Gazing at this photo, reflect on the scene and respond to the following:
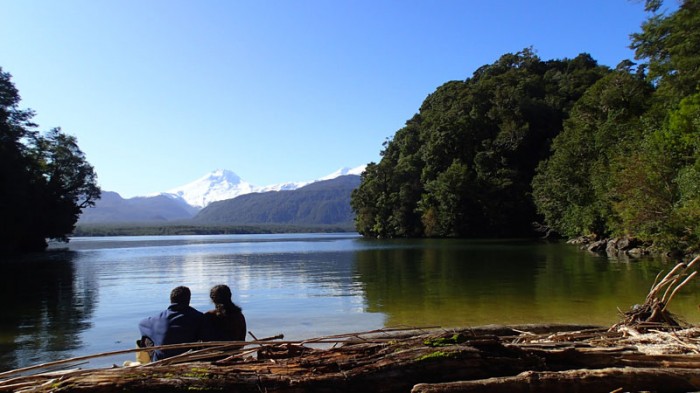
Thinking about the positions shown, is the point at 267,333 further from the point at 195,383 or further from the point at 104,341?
the point at 195,383

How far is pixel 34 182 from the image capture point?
60.2 metres

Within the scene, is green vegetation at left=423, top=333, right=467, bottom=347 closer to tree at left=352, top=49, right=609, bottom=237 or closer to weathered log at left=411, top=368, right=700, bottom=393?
weathered log at left=411, top=368, right=700, bottom=393

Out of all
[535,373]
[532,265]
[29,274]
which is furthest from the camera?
[29,274]

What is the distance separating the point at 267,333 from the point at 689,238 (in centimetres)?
2720

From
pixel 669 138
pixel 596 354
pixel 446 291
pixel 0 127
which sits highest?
pixel 0 127

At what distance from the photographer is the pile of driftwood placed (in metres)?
4.25

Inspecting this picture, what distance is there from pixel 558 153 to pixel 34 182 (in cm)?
6220

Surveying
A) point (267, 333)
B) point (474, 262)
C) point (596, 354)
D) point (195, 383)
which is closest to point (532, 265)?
point (474, 262)

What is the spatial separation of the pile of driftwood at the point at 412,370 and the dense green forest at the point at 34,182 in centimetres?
5236

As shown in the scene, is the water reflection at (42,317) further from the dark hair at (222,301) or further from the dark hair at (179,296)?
the dark hair at (222,301)

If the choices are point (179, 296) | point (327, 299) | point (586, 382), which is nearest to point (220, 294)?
point (179, 296)

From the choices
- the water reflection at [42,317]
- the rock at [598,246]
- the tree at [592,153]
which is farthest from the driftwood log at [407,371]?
the rock at [598,246]

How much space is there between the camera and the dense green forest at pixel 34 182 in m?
49.8

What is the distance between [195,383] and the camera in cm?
421
